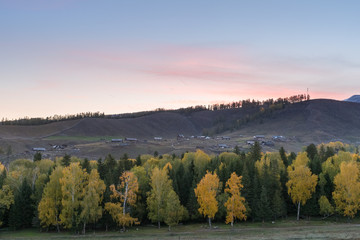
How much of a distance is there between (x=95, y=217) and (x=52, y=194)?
31.8 feet

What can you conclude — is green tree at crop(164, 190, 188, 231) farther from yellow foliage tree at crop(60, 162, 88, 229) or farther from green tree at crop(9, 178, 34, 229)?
green tree at crop(9, 178, 34, 229)

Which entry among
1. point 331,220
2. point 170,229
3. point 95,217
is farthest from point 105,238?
point 331,220

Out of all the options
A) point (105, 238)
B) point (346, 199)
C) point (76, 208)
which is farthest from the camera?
point (346, 199)

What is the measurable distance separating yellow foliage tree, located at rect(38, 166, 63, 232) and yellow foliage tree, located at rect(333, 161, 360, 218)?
52352 mm

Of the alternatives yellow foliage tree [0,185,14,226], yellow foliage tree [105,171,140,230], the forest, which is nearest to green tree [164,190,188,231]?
the forest

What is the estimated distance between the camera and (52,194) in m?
63.4

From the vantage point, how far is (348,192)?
216 feet

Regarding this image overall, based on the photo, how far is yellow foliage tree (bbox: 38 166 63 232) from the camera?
6097 centimetres

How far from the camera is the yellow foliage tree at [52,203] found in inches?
2400

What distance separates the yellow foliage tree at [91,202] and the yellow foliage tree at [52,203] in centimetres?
550

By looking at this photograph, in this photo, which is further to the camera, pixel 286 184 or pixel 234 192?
pixel 286 184

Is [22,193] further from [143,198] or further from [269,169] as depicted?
[269,169]

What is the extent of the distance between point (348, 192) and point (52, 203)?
55.2 m

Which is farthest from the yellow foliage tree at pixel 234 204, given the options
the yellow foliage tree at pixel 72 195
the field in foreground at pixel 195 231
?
the yellow foliage tree at pixel 72 195
